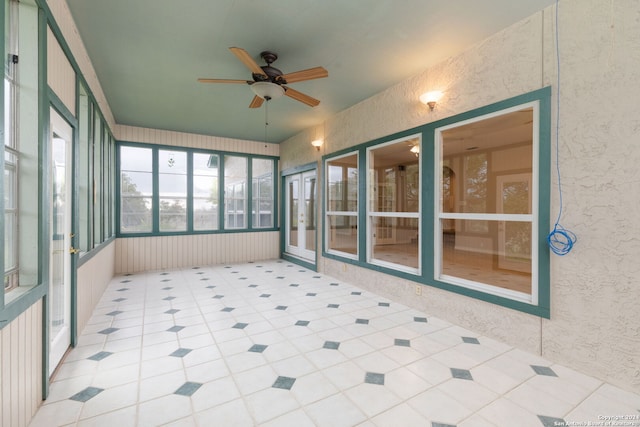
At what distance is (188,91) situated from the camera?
427 cm

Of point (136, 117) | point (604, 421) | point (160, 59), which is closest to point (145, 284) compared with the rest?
point (136, 117)

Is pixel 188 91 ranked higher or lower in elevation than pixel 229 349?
higher

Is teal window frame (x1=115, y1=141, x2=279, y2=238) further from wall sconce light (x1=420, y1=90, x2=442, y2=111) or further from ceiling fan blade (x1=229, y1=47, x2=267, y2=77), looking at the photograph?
wall sconce light (x1=420, y1=90, x2=442, y2=111)

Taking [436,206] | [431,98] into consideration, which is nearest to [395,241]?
[436,206]

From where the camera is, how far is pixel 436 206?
3523 mm

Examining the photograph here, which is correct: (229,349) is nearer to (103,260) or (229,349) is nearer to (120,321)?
(120,321)

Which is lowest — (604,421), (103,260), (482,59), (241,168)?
(604,421)

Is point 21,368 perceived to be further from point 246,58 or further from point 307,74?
point 307,74

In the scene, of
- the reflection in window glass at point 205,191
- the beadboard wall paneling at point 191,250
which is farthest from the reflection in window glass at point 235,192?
the beadboard wall paneling at point 191,250

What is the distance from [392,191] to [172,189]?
493 centimetres

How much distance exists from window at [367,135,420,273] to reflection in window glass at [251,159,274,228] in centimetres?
330

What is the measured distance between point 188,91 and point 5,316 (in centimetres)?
370

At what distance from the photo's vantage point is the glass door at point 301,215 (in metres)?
6.53

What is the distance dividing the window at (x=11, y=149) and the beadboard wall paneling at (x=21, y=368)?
281 mm
